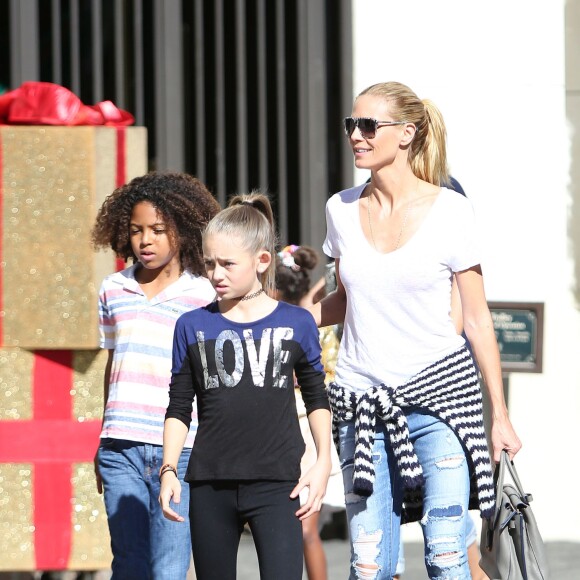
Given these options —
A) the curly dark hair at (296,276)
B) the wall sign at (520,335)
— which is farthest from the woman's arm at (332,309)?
the wall sign at (520,335)

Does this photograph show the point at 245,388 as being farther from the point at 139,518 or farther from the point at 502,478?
the point at 139,518

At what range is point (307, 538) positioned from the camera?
17.4ft

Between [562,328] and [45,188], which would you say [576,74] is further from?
[45,188]

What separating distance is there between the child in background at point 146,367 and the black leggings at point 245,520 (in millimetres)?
641

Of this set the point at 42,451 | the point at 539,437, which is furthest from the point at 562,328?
the point at 42,451

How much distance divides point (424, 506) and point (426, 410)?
0.28 metres

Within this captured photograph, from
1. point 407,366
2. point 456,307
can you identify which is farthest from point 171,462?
point 456,307

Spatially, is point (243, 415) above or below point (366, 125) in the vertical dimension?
below

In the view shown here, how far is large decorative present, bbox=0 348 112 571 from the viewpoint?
192 inches

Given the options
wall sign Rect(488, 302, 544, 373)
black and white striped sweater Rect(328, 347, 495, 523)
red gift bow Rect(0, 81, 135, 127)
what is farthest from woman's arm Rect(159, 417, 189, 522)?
wall sign Rect(488, 302, 544, 373)

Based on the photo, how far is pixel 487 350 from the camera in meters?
3.67

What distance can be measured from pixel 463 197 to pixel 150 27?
350cm

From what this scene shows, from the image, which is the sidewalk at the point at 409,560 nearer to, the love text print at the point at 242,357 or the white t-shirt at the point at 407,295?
the white t-shirt at the point at 407,295

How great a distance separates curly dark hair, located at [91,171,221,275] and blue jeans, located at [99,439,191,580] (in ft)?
2.21
